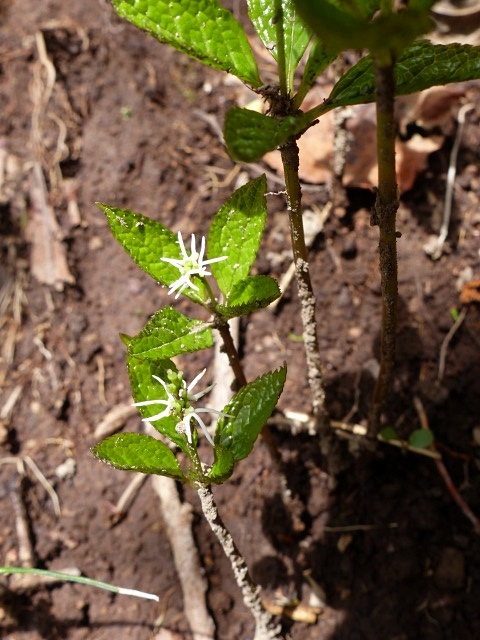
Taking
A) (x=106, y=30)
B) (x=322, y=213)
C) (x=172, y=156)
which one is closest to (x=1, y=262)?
(x=172, y=156)

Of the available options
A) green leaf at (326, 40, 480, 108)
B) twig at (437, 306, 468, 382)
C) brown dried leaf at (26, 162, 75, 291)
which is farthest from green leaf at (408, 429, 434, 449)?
brown dried leaf at (26, 162, 75, 291)

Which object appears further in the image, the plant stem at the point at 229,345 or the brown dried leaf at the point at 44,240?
the brown dried leaf at the point at 44,240

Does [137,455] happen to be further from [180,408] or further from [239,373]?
[239,373]

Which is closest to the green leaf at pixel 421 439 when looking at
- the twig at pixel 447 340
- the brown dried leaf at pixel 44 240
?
the twig at pixel 447 340

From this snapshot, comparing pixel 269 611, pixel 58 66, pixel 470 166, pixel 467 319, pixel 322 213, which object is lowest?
pixel 269 611

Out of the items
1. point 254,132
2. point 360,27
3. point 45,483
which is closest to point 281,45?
point 254,132

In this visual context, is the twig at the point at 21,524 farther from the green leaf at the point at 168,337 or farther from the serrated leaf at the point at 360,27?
the serrated leaf at the point at 360,27

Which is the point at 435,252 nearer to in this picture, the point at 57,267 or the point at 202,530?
the point at 202,530
